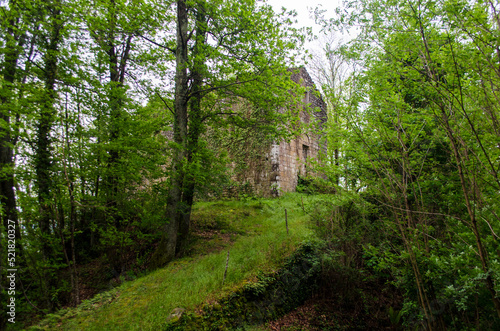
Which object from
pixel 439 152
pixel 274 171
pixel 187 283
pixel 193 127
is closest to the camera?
pixel 439 152

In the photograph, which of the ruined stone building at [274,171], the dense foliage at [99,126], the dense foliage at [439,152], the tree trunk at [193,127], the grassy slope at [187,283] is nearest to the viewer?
the dense foliage at [439,152]

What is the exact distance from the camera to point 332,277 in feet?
20.3

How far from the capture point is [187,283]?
504 cm

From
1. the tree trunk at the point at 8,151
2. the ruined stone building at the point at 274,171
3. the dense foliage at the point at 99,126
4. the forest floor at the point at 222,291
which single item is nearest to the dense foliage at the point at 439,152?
the forest floor at the point at 222,291

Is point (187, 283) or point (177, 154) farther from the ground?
point (177, 154)

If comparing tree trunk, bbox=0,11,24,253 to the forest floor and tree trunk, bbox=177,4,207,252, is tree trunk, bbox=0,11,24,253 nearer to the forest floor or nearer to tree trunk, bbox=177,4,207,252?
the forest floor

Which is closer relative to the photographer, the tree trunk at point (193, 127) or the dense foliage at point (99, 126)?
the dense foliage at point (99, 126)

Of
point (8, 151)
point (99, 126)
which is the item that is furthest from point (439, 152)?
point (8, 151)

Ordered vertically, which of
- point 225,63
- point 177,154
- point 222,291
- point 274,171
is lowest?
point 222,291

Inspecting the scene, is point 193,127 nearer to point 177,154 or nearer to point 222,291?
→ point 177,154

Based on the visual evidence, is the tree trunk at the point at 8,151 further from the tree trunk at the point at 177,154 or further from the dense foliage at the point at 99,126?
the tree trunk at the point at 177,154

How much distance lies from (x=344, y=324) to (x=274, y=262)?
1.92 m

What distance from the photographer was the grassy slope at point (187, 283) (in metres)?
4.04

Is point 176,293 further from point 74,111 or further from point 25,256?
point 74,111
